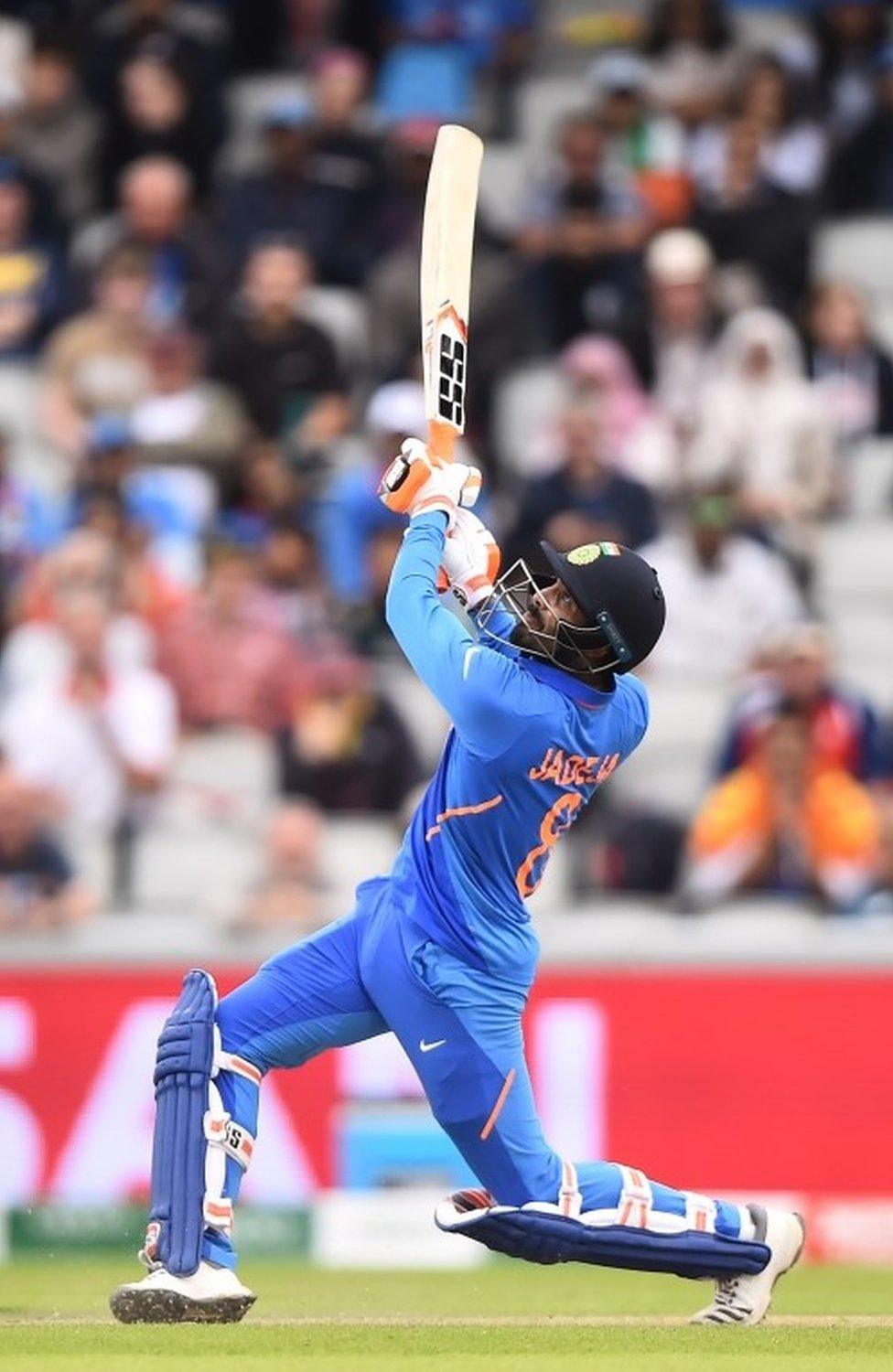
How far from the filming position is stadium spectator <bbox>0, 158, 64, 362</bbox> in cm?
1402

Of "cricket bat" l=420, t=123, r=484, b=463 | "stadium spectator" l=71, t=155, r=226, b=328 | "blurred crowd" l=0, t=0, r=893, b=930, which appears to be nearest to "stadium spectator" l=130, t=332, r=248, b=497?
"blurred crowd" l=0, t=0, r=893, b=930

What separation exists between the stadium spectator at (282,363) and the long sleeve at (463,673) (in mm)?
6548

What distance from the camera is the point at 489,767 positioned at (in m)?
6.67

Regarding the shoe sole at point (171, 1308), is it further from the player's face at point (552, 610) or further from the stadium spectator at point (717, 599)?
the stadium spectator at point (717, 599)

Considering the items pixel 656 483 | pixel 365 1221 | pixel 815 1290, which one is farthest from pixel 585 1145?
pixel 656 483

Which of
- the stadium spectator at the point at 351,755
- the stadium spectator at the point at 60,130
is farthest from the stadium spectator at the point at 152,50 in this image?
the stadium spectator at the point at 351,755

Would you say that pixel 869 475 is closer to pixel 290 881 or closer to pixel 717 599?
pixel 717 599

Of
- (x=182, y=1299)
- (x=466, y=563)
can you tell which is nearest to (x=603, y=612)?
(x=466, y=563)

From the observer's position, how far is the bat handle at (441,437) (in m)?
7.28

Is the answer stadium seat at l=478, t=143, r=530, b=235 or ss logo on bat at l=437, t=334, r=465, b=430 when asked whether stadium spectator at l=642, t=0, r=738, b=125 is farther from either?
ss logo on bat at l=437, t=334, r=465, b=430

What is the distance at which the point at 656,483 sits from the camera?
41.9 ft

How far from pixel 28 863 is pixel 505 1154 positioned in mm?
4685

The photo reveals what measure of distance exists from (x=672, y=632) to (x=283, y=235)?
3.11m

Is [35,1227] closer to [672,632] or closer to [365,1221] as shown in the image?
[365,1221]
